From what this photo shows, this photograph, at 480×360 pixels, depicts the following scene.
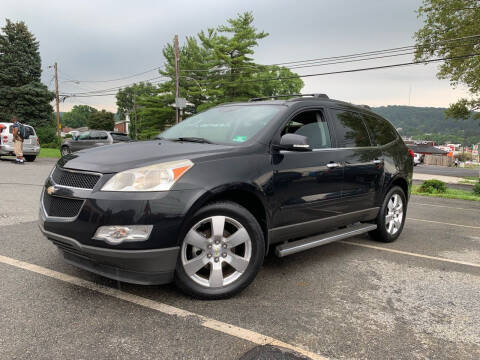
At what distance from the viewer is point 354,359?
2227 millimetres

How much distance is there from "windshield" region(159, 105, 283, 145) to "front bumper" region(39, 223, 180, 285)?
1265mm

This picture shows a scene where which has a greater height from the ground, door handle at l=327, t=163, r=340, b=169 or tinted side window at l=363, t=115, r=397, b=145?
tinted side window at l=363, t=115, r=397, b=145

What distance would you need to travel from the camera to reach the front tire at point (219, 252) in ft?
9.35

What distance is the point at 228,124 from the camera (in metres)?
3.85

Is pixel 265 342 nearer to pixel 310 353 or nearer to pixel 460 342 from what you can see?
pixel 310 353

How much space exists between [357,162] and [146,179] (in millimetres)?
2586

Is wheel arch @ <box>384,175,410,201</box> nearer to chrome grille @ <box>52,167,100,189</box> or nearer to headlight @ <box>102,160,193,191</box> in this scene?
headlight @ <box>102,160,193,191</box>

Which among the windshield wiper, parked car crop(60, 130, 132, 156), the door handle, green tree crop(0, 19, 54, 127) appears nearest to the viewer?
the windshield wiper

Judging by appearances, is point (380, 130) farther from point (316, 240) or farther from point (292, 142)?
point (292, 142)

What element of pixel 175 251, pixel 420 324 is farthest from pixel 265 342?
pixel 420 324

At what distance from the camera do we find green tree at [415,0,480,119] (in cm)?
2367

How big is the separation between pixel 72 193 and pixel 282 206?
176cm

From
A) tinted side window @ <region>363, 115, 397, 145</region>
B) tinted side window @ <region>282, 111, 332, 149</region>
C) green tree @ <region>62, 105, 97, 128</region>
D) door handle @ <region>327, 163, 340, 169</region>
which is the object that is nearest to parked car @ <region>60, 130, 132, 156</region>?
tinted side window @ <region>363, 115, 397, 145</region>

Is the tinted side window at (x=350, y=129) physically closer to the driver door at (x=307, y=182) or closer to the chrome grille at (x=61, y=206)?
the driver door at (x=307, y=182)
